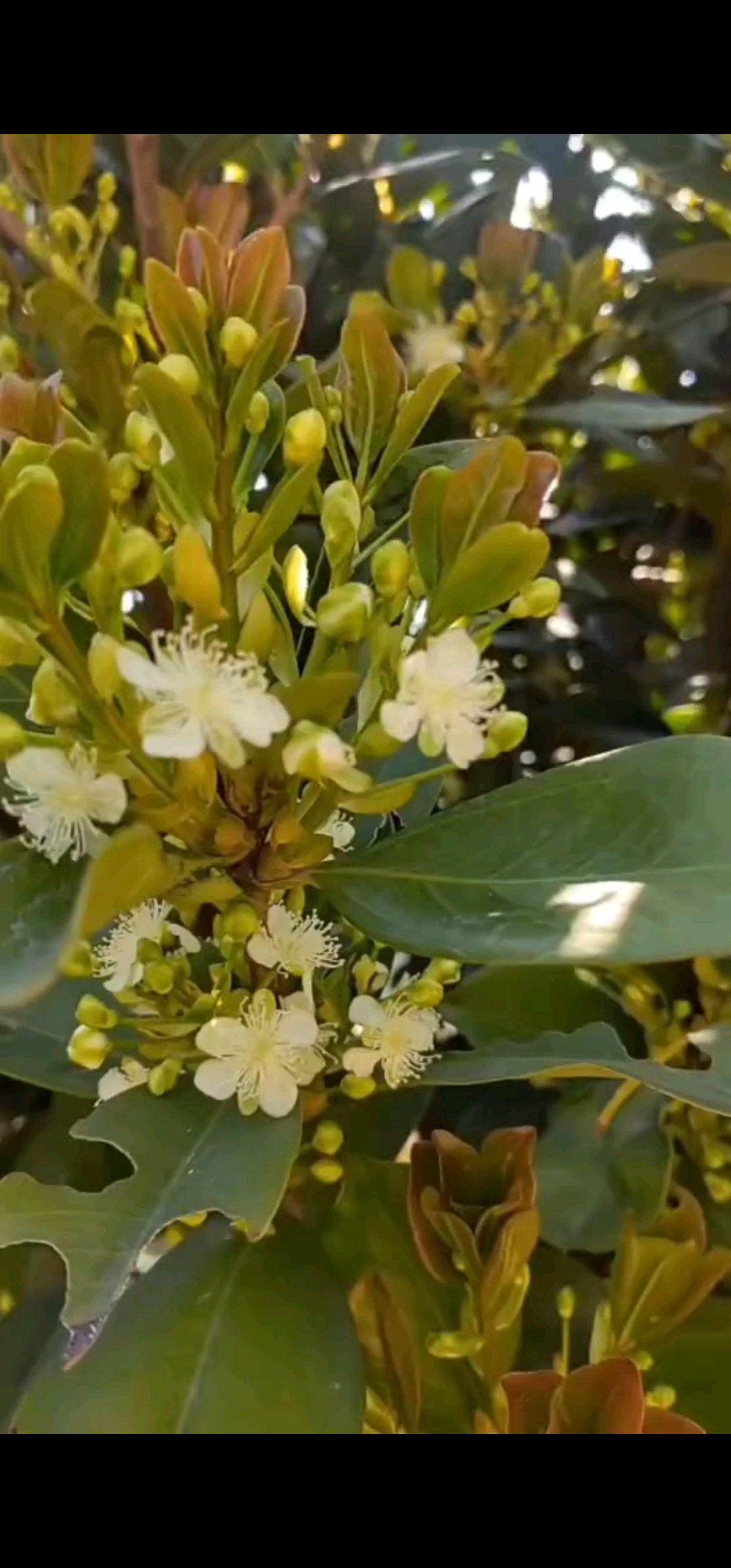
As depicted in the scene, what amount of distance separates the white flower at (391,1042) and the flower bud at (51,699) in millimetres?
186

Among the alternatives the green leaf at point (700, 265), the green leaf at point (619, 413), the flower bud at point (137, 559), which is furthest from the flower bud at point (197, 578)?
the green leaf at point (700, 265)

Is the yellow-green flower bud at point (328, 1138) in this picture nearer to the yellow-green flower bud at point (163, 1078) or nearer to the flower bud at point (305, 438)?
the yellow-green flower bud at point (163, 1078)

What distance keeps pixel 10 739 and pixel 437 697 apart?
0.49 ft

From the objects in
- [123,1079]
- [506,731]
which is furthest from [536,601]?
[123,1079]

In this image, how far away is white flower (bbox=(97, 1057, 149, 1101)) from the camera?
557mm

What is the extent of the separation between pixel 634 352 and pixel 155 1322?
0.89 metres

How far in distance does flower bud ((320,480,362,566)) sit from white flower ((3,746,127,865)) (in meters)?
0.12

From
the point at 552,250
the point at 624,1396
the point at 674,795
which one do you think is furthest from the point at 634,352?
the point at 624,1396

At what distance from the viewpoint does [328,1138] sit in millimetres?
605

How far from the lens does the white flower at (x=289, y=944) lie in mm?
524

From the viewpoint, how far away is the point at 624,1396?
50 cm

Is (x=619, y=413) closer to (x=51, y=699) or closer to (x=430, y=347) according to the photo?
(x=430, y=347)

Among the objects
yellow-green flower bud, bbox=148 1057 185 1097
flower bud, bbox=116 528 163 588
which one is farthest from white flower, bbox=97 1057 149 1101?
flower bud, bbox=116 528 163 588
